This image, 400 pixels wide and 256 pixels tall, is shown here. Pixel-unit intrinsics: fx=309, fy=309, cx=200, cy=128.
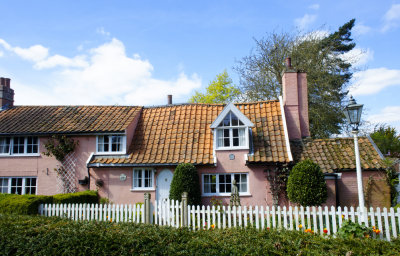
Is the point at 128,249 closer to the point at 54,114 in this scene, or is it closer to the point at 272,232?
the point at 272,232

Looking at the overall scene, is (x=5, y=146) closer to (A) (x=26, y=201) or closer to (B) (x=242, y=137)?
(A) (x=26, y=201)

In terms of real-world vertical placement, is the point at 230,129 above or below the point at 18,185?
above

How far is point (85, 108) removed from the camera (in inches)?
843

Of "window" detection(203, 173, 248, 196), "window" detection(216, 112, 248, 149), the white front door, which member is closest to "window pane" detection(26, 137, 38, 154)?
the white front door

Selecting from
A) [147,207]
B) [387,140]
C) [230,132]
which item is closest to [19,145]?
[147,207]

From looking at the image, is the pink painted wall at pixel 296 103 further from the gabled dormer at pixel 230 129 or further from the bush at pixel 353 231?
the bush at pixel 353 231

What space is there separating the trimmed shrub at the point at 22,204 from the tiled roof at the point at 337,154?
12.7 meters

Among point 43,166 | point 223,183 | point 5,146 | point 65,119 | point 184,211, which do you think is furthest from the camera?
point 65,119

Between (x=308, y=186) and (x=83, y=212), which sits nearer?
(x=83, y=212)

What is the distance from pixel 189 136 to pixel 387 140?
76.7 feet

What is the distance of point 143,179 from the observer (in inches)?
690

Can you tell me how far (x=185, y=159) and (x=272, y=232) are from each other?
29.5ft

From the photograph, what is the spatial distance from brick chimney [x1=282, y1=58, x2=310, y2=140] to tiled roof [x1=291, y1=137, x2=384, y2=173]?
1.09 meters

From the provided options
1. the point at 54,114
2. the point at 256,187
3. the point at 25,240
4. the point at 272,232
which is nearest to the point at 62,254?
the point at 25,240
